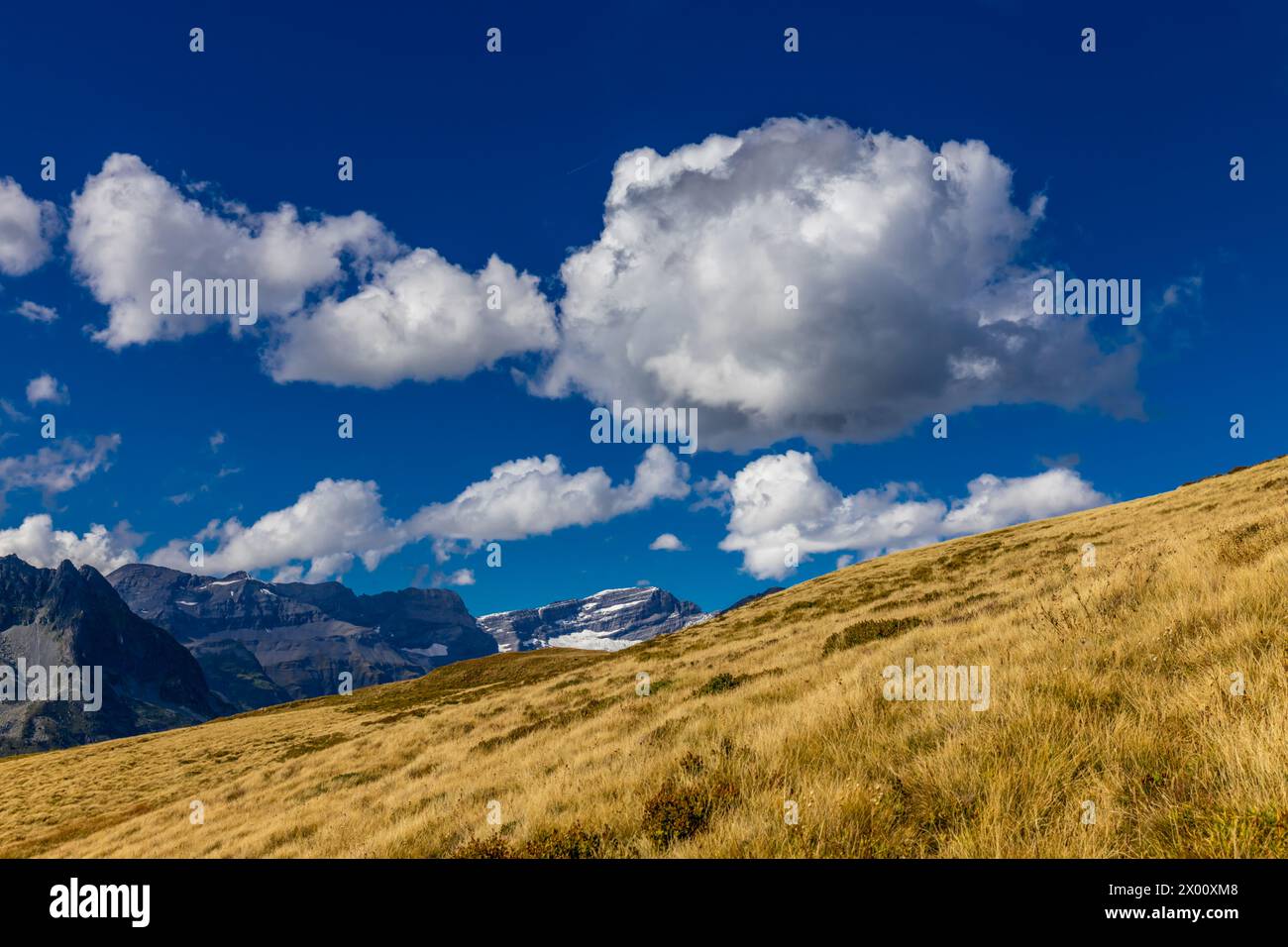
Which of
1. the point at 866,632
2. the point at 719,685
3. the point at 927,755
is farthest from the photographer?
the point at 866,632

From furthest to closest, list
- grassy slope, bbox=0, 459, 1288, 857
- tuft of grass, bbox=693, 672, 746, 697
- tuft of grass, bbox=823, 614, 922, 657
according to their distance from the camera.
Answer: tuft of grass, bbox=823, 614, 922, 657, tuft of grass, bbox=693, 672, 746, 697, grassy slope, bbox=0, 459, 1288, 857

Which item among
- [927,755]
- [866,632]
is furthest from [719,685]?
[927,755]

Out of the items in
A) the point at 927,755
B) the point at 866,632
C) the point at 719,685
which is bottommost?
the point at 719,685

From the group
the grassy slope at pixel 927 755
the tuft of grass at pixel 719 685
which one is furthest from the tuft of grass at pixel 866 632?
the tuft of grass at pixel 719 685

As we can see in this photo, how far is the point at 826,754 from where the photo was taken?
6777 millimetres

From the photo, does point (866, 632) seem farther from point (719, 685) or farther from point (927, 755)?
point (927, 755)

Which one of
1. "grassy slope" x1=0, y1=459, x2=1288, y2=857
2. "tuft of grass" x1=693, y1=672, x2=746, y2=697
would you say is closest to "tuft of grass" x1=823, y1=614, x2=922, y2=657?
"grassy slope" x1=0, y1=459, x2=1288, y2=857

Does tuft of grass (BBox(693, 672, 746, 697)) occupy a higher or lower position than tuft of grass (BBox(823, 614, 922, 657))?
lower

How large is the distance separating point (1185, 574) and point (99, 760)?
6496 cm

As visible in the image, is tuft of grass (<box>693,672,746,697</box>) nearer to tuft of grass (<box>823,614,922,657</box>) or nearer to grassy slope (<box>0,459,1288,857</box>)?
grassy slope (<box>0,459,1288,857</box>)

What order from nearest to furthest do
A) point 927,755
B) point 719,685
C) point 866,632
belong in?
1. point 927,755
2. point 719,685
3. point 866,632

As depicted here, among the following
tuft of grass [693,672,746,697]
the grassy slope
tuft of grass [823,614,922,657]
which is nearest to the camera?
the grassy slope
